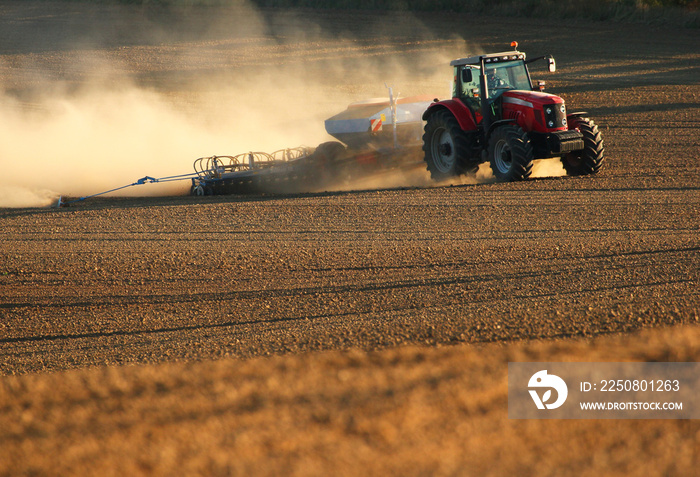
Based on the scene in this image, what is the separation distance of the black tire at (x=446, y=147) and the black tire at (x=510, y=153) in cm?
44

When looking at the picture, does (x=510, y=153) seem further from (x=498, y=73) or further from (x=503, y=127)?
(x=498, y=73)

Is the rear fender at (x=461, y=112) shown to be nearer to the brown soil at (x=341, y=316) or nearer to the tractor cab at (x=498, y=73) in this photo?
the tractor cab at (x=498, y=73)

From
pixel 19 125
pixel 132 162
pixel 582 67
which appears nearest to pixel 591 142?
pixel 132 162

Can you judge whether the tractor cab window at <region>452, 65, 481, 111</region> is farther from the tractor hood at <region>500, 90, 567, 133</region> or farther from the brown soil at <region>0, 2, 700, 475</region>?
the brown soil at <region>0, 2, 700, 475</region>

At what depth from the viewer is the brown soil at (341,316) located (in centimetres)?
339

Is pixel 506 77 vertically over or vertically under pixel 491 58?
under

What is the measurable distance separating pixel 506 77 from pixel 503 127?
111 cm

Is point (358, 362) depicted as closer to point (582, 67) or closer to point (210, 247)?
point (210, 247)

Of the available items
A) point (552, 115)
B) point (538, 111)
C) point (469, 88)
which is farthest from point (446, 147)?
point (552, 115)

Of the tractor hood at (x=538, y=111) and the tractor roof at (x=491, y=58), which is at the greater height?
the tractor roof at (x=491, y=58)

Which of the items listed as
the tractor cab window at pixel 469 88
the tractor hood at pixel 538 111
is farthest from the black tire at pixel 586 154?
the tractor cab window at pixel 469 88

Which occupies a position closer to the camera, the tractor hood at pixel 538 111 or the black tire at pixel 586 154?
the tractor hood at pixel 538 111

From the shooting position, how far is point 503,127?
1085cm

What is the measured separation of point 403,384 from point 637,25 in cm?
2334
